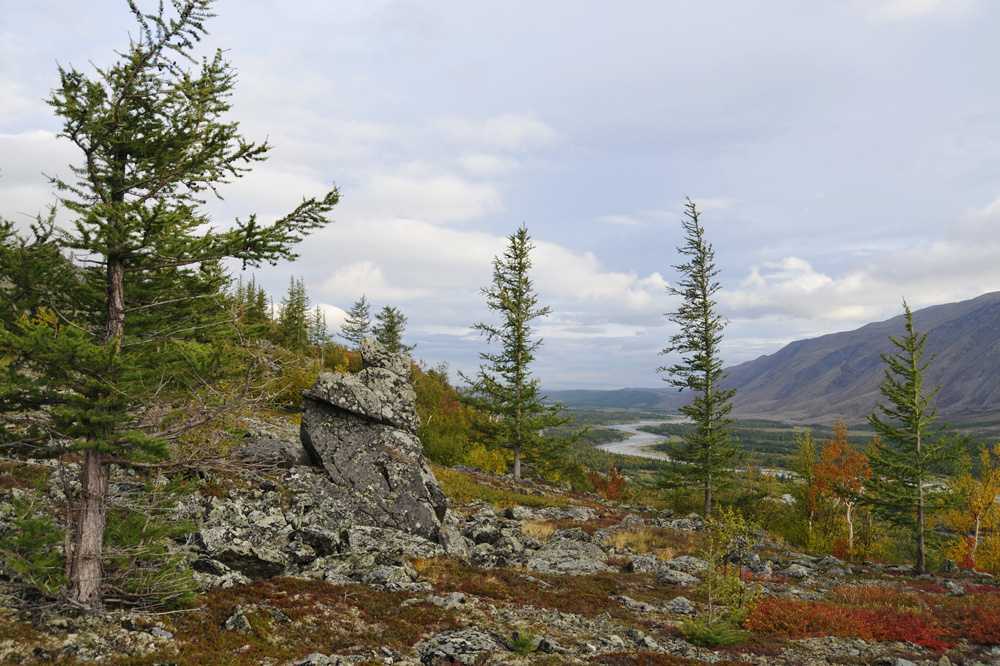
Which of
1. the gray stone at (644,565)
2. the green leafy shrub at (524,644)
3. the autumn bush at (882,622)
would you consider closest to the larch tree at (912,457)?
the autumn bush at (882,622)

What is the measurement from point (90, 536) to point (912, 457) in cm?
3245

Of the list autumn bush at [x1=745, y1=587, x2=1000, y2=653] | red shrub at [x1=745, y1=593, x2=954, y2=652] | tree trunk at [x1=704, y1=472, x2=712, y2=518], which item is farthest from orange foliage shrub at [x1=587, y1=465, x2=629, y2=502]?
red shrub at [x1=745, y1=593, x2=954, y2=652]

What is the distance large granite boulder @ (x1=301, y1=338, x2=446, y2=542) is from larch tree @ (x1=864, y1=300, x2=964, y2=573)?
23189 millimetres

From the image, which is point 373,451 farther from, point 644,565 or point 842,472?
point 842,472

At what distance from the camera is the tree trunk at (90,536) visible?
694cm

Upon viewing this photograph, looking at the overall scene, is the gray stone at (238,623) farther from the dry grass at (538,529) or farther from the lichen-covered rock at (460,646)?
the dry grass at (538,529)

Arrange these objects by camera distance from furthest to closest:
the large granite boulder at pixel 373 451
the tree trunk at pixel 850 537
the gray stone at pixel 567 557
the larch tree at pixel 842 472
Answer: the larch tree at pixel 842 472
the tree trunk at pixel 850 537
the gray stone at pixel 567 557
the large granite boulder at pixel 373 451

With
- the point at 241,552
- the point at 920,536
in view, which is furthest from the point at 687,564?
the point at 241,552

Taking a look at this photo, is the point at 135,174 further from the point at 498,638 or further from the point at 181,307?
the point at 498,638

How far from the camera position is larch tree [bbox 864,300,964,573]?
23.2 metres

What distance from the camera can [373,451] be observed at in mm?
15250

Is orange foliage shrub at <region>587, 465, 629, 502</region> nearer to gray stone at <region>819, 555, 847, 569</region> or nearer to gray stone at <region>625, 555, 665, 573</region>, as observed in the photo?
gray stone at <region>819, 555, 847, 569</region>

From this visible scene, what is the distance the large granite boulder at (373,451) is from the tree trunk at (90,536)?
22.9ft

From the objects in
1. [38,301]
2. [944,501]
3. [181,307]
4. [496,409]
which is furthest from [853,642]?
[496,409]
